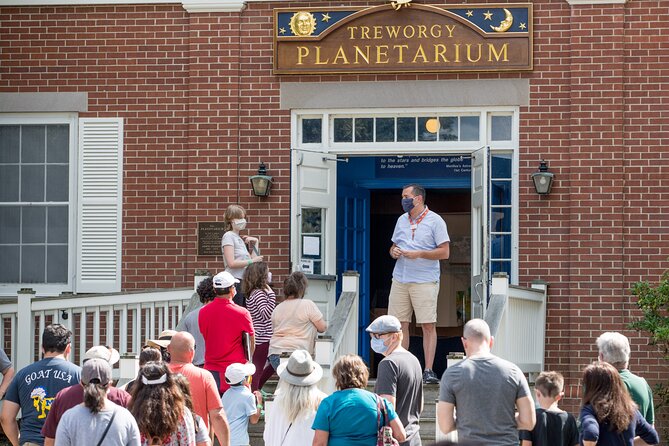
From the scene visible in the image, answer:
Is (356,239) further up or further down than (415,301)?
further up

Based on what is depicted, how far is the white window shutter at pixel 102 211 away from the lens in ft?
47.6

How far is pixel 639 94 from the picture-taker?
1371cm

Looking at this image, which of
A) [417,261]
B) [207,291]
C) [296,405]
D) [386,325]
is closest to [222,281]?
[207,291]

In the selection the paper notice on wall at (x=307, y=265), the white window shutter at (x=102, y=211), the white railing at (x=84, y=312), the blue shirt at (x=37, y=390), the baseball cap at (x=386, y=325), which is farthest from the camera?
the white window shutter at (x=102, y=211)

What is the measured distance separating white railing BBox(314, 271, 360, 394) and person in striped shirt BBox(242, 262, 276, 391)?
1.60 feet

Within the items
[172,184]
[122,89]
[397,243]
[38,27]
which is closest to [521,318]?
[397,243]

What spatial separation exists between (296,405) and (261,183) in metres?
6.41

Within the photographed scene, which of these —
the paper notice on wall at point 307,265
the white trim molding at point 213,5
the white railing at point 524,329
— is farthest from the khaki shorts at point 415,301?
the white trim molding at point 213,5

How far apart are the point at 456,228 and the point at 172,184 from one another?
5517mm

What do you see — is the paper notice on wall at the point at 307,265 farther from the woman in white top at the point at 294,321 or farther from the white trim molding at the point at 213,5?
the white trim molding at the point at 213,5

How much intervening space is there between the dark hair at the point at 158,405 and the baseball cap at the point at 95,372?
238mm

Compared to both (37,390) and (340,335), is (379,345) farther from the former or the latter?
(340,335)

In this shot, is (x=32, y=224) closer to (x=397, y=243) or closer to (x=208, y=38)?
(x=208, y=38)

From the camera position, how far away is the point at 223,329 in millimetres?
10133
